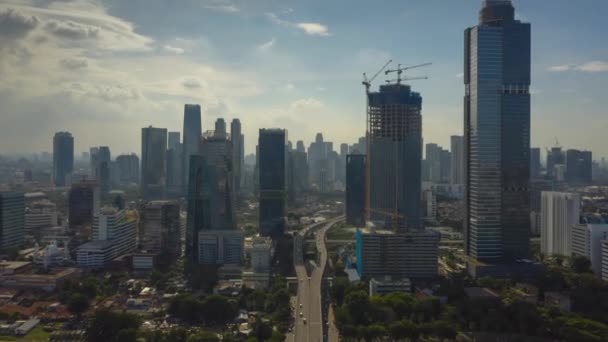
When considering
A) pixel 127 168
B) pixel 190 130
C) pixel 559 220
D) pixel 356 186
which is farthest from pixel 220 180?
pixel 127 168

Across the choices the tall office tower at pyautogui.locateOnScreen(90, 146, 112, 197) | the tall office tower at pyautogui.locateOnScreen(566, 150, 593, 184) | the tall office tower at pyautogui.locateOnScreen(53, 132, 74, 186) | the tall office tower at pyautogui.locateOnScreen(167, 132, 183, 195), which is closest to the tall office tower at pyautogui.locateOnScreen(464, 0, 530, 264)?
the tall office tower at pyautogui.locateOnScreen(90, 146, 112, 197)

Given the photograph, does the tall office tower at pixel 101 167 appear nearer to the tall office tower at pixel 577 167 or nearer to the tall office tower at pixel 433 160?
the tall office tower at pixel 433 160

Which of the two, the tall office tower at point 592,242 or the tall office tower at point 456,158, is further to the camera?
the tall office tower at point 456,158

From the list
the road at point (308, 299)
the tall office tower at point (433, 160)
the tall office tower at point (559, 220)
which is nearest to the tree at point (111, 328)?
the road at point (308, 299)

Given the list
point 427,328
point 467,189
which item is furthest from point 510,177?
point 427,328

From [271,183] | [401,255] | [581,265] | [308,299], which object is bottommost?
[308,299]

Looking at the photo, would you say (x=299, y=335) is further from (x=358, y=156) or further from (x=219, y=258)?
(x=358, y=156)

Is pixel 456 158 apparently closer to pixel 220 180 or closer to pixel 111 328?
pixel 220 180
